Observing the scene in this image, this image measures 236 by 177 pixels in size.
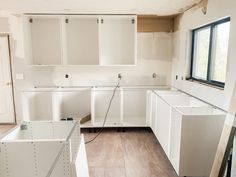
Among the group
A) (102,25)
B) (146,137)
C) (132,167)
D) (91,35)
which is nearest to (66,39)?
(91,35)

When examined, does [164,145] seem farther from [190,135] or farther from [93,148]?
[93,148]

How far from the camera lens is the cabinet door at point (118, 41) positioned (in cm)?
427

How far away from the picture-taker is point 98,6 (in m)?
3.30

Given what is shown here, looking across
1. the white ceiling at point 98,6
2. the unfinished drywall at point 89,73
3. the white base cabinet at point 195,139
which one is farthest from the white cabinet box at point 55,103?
the white base cabinet at point 195,139

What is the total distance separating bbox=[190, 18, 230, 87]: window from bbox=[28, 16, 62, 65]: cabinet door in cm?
263

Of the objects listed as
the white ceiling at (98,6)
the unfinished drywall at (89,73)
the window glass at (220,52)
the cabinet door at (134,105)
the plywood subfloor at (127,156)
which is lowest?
the plywood subfloor at (127,156)

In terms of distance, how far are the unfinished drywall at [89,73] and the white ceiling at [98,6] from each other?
0.87 metres

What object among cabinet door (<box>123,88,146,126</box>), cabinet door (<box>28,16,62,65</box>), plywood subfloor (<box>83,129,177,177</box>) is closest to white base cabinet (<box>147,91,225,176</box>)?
plywood subfloor (<box>83,129,177,177</box>)

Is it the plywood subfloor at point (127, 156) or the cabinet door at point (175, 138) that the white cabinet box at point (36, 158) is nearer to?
the plywood subfloor at point (127, 156)

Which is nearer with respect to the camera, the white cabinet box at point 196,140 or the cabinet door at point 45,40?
the white cabinet box at point 196,140

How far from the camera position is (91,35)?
14.2ft

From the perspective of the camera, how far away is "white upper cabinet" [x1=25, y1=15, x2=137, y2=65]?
4207 mm

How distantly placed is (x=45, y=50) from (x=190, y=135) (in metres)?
3.39

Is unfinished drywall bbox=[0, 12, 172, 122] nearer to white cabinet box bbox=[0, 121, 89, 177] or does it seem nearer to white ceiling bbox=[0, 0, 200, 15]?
white ceiling bbox=[0, 0, 200, 15]
